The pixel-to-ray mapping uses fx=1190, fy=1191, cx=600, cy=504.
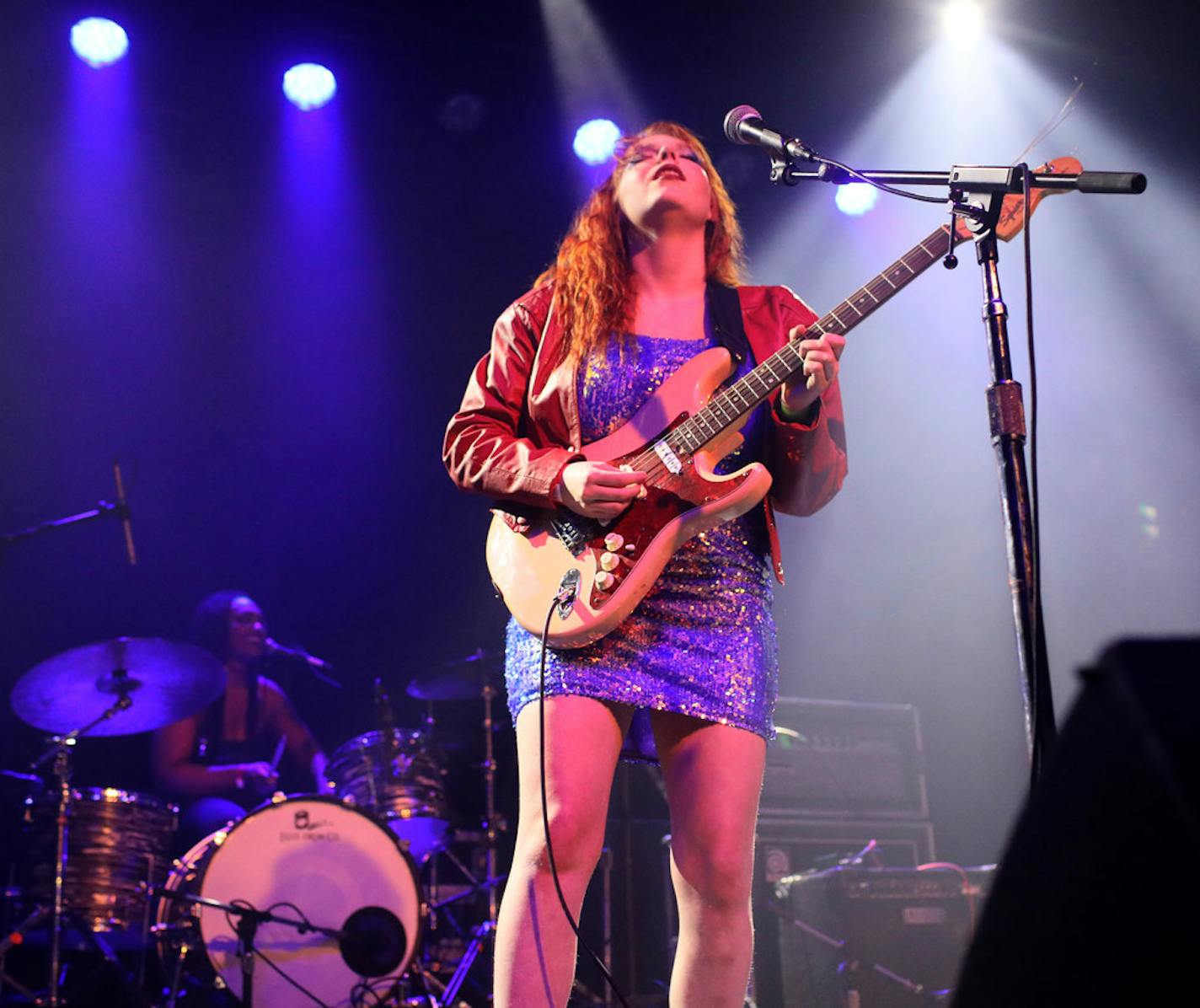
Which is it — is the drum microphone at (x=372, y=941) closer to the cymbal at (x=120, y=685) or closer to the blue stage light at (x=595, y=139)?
the cymbal at (x=120, y=685)

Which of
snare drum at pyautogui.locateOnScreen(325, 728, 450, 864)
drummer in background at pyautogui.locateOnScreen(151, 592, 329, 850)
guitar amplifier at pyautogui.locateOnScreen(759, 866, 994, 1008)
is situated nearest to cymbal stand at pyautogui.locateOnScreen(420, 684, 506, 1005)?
snare drum at pyautogui.locateOnScreen(325, 728, 450, 864)

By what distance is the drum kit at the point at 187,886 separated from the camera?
194 inches

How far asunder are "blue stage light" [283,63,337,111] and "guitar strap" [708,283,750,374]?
4.68 metres

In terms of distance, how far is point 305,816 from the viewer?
→ 5094 millimetres

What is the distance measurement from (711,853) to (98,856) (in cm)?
381

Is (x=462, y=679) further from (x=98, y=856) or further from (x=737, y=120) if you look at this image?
(x=737, y=120)

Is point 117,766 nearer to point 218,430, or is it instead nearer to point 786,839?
point 218,430

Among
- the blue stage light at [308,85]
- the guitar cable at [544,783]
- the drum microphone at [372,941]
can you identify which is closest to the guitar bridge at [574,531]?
the guitar cable at [544,783]

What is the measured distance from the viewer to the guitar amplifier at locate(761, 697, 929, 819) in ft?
19.8

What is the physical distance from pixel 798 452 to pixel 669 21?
4.74 meters

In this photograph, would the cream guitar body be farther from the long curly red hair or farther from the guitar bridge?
the long curly red hair

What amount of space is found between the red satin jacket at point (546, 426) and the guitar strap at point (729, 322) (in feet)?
0.07

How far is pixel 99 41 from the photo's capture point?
253 inches

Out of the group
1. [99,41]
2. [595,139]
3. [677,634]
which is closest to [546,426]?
[677,634]
